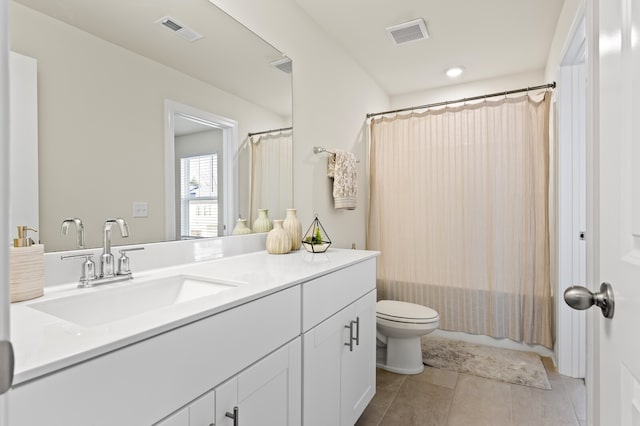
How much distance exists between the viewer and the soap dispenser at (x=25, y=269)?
2.76ft

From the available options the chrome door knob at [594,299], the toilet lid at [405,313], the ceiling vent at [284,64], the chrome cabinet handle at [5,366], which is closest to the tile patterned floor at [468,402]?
the toilet lid at [405,313]

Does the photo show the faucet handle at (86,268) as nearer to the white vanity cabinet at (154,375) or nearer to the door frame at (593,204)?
the white vanity cabinet at (154,375)

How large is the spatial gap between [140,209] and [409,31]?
217 cm

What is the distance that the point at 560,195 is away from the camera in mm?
2191

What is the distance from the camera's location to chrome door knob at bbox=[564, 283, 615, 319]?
2.04ft

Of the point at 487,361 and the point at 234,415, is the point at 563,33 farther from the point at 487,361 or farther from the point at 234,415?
the point at 234,415

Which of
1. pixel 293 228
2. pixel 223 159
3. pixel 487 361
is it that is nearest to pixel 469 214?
pixel 487 361

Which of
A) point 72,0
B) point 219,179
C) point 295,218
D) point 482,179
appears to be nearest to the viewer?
point 72,0

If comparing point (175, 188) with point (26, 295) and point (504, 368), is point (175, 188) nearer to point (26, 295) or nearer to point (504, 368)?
point (26, 295)

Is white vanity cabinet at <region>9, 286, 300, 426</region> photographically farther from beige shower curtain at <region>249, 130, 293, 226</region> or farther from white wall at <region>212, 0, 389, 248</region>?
white wall at <region>212, 0, 389, 248</region>

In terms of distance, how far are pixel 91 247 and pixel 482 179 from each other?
8.59 feet

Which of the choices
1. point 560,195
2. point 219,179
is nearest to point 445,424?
point 560,195

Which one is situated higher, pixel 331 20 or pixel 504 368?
pixel 331 20

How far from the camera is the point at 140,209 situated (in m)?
1.25
